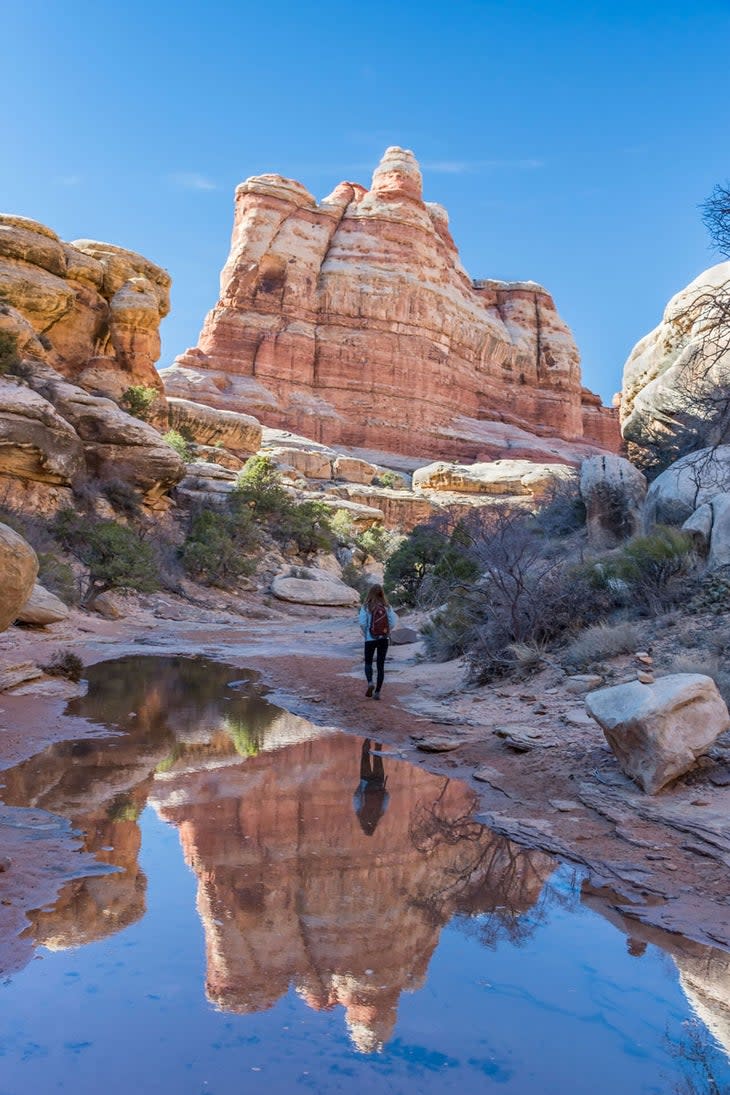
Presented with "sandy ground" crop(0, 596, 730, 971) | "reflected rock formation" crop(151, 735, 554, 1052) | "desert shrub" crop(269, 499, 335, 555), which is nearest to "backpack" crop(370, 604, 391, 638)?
"sandy ground" crop(0, 596, 730, 971)

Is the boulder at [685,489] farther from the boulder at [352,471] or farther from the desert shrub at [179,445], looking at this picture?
the boulder at [352,471]

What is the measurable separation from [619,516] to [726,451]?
312 cm

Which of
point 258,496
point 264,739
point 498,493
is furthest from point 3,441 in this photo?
point 498,493

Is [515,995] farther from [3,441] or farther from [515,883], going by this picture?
[3,441]

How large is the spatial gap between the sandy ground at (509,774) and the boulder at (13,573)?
3.22ft

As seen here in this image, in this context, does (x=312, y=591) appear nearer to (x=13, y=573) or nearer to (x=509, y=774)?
(x=13, y=573)

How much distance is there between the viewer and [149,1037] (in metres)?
2.64

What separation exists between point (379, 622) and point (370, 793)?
428cm

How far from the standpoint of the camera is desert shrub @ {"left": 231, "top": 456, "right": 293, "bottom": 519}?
3425 centimetres

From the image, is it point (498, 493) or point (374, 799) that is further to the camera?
point (498, 493)

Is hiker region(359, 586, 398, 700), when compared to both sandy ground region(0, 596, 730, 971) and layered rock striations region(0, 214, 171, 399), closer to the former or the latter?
→ sandy ground region(0, 596, 730, 971)

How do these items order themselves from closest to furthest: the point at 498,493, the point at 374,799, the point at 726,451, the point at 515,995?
1. the point at 515,995
2. the point at 374,799
3. the point at 726,451
4. the point at 498,493

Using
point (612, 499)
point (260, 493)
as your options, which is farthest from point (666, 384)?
point (260, 493)

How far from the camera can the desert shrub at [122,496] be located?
91.5ft
